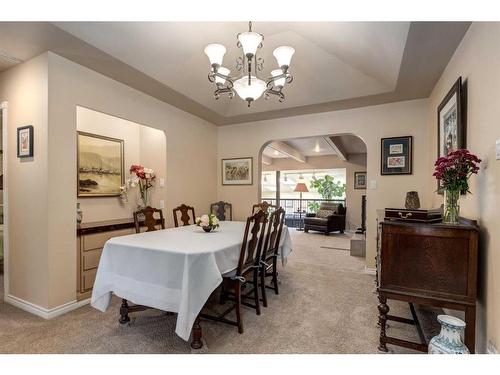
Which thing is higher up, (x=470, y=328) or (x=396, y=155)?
(x=396, y=155)

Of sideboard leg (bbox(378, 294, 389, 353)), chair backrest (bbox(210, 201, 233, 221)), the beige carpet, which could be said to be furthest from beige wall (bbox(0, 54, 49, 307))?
sideboard leg (bbox(378, 294, 389, 353))

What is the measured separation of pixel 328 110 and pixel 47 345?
4.24 meters

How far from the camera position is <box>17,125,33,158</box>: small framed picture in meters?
2.50

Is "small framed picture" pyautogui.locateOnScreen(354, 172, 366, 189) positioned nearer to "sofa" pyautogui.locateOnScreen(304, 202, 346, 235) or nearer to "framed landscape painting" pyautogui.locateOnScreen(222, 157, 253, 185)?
"sofa" pyautogui.locateOnScreen(304, 202, 346, 235)

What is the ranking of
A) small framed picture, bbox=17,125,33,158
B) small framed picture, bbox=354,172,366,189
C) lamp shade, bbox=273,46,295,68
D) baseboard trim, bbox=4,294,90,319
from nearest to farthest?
lamp shade, bbox=273,46,295,68 < baseboard trim, bbox=4,294,90,319 < small framed picture, bbox=17,125,33,158 < small framed picture, bbox=354,172,366,189

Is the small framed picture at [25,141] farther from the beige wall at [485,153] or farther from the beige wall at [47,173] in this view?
the beige wall at [485,153]

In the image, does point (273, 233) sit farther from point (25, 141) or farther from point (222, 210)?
point (25, 141)

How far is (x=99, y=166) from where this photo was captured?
3.48 metres

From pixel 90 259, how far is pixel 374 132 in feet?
13.3

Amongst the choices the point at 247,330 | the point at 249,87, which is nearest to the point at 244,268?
the point at 247,330

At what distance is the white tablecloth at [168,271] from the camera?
68.4 inches

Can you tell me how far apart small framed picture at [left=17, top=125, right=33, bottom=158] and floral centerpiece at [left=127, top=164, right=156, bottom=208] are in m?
1.26

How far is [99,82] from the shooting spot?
286 centimetres

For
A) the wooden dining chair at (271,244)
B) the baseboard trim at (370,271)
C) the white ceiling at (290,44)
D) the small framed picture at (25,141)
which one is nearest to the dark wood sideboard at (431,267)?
the wooden dining chair at (271,244)
